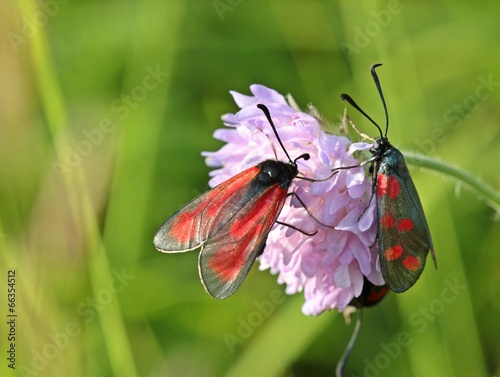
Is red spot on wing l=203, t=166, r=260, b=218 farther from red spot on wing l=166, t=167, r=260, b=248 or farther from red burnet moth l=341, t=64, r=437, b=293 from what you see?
red burnet moth l=341, t=64, r=437, b=293

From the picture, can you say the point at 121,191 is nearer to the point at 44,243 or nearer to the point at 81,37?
the point at 44,243

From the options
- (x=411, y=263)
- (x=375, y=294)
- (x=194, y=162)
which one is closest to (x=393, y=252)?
(x=411, y=263)

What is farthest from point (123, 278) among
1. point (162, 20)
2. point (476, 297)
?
point (476, 297)

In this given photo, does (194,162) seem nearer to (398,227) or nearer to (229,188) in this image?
(229,188)

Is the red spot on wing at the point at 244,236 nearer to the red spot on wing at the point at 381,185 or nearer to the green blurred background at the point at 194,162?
the red spot on wing at the point at 381,185

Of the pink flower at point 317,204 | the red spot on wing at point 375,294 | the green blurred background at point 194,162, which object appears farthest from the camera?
the green blurred background at point 194,162

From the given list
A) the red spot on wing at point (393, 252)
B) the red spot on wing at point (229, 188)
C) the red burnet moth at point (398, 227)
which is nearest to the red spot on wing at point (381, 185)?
the red burnet moth at point (398, 227)

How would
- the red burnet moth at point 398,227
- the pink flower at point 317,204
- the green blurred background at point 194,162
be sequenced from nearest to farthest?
the red burnet moth at point 398,227
the pink flower at point 317,204
the green blurred background at point 194,162
